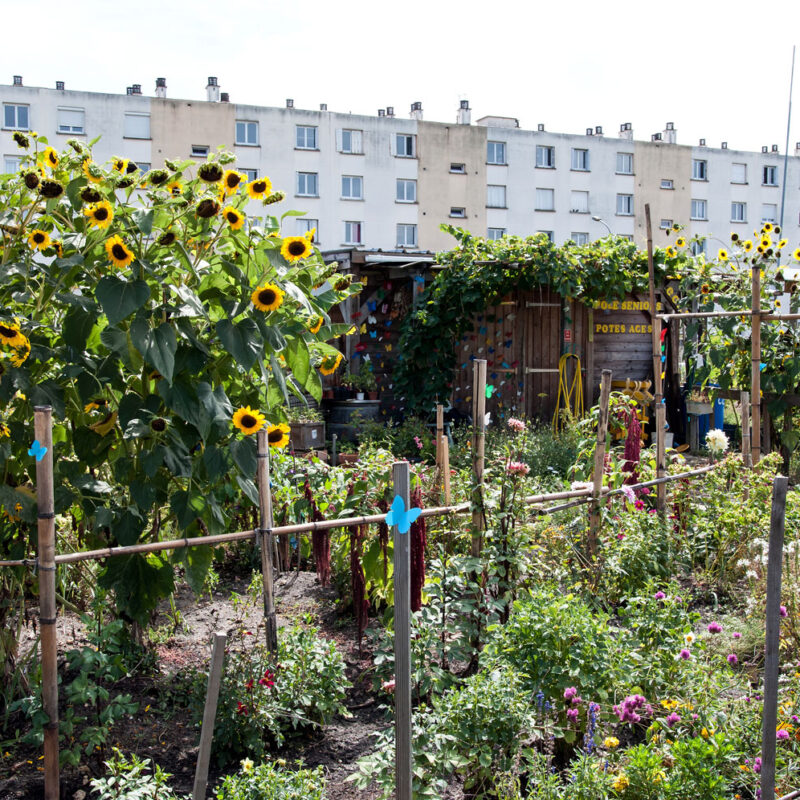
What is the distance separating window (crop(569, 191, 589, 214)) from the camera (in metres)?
34.4

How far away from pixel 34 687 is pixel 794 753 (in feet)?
8.15

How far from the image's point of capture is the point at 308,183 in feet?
100

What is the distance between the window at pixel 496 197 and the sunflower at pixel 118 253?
31.2 m

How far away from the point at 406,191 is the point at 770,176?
1876 centimetres

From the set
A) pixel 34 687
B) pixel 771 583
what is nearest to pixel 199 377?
pixel 34 687

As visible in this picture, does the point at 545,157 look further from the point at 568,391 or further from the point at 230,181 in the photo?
the point at 230,181

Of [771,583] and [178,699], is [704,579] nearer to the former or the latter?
[771,583]

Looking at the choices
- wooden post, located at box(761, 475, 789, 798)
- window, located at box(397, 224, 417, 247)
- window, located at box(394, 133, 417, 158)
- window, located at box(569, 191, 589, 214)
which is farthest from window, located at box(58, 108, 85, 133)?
wooden post, located at box(761, 475, 789, 798)

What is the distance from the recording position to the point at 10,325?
8.66 feet

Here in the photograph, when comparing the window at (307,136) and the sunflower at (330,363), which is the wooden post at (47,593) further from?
the window at (307,136)

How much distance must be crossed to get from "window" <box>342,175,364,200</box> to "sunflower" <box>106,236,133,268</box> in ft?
95.7

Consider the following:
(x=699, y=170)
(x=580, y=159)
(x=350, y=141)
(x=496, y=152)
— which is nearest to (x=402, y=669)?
(x=350, y=141)

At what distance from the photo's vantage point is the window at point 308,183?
30359 millimetres

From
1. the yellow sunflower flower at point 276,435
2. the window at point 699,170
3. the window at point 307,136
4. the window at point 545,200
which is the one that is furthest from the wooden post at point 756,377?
the window at point 699,170
